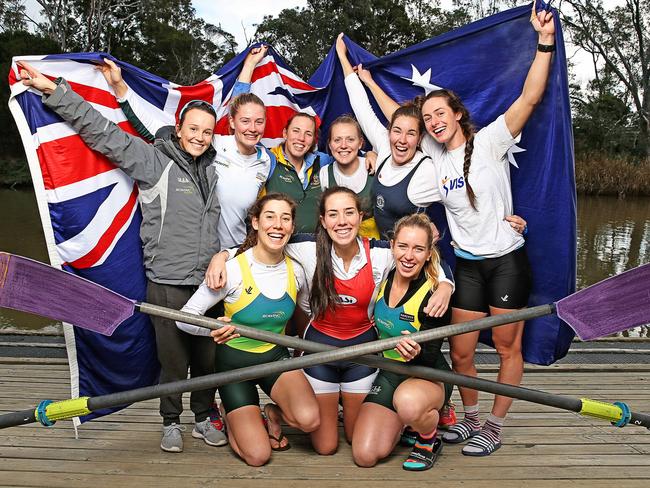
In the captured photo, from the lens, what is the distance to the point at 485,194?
3070mm

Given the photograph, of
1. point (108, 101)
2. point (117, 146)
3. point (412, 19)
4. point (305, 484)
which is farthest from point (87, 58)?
point (412, 19)

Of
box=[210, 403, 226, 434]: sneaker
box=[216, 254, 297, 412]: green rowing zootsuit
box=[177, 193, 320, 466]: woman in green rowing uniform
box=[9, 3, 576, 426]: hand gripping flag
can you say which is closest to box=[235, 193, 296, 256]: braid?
box=[177, 193, 320, 466]: woman in green rowing uniform

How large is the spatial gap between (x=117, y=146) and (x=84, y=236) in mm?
508

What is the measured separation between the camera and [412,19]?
36.0m

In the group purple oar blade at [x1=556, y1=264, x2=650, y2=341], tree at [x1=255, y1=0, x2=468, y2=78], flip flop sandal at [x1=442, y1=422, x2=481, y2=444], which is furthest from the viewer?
tree at [x1=255, y1=0, x2=468, y2=78]

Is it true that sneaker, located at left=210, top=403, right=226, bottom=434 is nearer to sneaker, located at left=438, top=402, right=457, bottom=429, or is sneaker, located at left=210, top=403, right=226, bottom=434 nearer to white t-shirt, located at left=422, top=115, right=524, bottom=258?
sneaker, located at left=438, top=402, right=457, bottom=429

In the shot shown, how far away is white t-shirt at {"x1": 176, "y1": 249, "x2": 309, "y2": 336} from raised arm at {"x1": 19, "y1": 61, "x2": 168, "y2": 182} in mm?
615

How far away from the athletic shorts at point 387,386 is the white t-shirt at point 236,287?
24.5 inches

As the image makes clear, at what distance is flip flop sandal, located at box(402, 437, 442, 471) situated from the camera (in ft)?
9.60

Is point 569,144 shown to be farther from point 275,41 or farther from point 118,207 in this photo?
point 275,41

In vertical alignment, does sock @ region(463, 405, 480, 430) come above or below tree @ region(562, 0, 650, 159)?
below

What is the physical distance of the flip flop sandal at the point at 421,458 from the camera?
2925mm

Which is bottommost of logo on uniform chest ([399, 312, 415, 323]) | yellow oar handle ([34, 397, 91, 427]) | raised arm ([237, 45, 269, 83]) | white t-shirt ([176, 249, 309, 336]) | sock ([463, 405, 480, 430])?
sock ([463, 405, 480, 430])

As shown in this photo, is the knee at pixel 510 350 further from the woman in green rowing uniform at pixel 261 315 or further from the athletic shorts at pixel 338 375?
the woman in green rowing uniform at pixel 261 315
